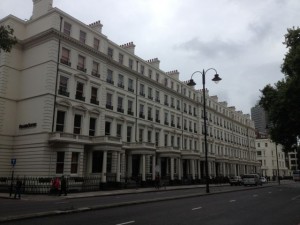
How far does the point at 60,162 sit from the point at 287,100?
26.0 meters

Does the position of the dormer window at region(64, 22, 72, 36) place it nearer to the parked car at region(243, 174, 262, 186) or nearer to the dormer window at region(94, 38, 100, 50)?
the dormer window at region(94, 38, 100, 50)

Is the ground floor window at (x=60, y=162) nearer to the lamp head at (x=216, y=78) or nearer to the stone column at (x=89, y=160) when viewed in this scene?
the stone column at (x=89, y=160)

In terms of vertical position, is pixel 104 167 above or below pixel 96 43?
below

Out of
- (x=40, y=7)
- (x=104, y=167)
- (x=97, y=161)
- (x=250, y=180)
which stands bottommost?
(x=250, y=180)

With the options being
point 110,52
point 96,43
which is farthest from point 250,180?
point 96,43

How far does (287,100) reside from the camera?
37062 millimetres

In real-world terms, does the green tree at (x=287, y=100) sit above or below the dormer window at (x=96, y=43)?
below

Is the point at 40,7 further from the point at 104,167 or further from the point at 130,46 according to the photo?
the point at 104,167

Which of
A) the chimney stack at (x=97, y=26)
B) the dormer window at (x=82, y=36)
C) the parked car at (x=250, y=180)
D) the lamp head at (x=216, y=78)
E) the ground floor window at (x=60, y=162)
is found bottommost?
the parked car at (x=250, y=180)

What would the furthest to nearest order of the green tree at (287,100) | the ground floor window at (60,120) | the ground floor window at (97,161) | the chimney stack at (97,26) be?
the chimney stack at (97,26)
the ground floor window at (97,161)
the ground floor window at (60,120)
the green tree at (287,100)

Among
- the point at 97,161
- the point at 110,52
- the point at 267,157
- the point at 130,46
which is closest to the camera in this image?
the point at 97,161

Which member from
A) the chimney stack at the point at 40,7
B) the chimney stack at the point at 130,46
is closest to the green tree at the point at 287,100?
the chimney stack at the point at 130,46

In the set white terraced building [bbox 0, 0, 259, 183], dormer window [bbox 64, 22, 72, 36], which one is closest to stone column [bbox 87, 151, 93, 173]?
white terraced building [bbox 0, 0, 259, 183]

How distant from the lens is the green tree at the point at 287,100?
1286 inches
